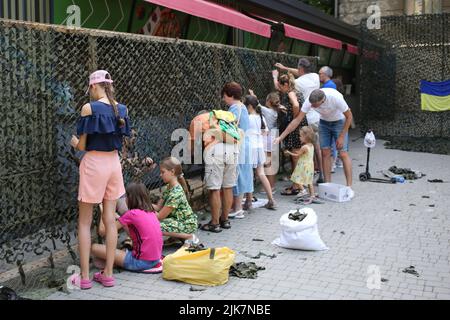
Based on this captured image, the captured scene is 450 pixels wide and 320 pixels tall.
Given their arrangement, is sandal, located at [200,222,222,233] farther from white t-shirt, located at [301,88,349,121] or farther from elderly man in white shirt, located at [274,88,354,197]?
white t-shirt, located at [301,88,349,121]

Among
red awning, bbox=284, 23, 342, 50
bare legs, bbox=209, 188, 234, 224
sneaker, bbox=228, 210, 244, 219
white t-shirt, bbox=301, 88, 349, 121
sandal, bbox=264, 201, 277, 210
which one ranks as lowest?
sneaker, bbox=228, 210, 244, 219

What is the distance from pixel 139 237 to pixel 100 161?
0.87 metres

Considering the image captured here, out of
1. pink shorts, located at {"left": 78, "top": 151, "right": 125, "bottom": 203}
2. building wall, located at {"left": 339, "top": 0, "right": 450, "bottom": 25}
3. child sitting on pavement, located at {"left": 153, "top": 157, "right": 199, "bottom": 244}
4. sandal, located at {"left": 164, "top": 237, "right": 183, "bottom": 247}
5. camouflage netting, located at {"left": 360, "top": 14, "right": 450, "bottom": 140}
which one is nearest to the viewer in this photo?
pink shorts, located at {"left": 78, "top": 151, "right": 125, "bottom": 203}

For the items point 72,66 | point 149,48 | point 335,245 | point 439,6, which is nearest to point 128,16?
point 149,48

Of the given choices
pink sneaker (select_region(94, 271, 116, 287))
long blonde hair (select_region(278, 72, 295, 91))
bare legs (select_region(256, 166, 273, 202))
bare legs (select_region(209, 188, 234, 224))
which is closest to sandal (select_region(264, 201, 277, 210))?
bare legs (select_region(256, 166, 273, 202))

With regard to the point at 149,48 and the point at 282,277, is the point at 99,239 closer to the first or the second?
the point at 282,277

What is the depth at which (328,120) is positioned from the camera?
8422 millimetres

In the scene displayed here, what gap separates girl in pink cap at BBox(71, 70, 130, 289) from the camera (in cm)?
437

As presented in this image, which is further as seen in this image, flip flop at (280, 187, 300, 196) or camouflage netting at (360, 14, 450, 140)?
camouflage netting at (360, 14, 450, 140)

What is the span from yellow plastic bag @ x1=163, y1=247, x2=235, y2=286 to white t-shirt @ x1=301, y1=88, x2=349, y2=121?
12.4ft

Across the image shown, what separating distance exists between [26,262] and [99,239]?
0.71 m

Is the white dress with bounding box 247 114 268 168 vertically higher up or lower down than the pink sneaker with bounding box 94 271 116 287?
higher up

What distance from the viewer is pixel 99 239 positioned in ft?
17.5

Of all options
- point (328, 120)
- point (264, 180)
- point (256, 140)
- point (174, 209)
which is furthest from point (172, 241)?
point (328, 120)
